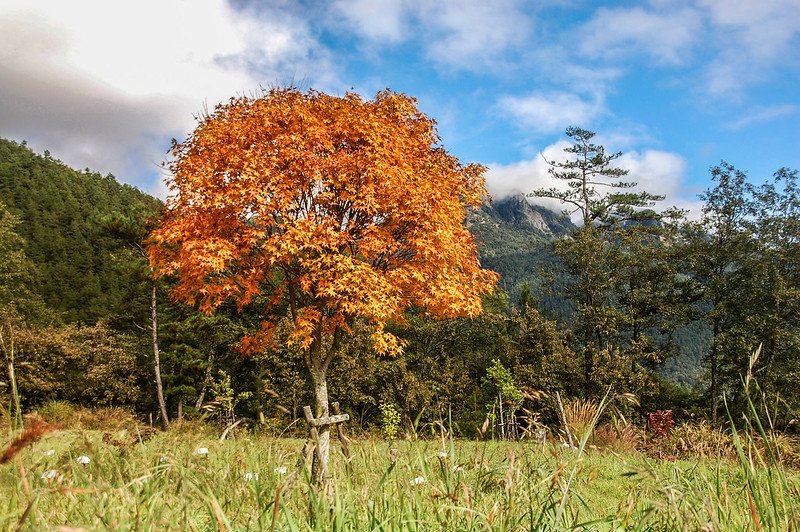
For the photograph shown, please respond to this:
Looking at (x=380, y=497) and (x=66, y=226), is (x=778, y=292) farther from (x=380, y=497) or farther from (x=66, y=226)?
(x=66, y=226)

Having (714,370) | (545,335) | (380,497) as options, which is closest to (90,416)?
(380,497)

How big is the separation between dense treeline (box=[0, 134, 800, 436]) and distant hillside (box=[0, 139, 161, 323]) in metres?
6.57

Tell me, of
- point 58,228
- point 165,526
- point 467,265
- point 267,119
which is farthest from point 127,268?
point 58,228

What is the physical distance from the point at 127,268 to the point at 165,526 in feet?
81.6

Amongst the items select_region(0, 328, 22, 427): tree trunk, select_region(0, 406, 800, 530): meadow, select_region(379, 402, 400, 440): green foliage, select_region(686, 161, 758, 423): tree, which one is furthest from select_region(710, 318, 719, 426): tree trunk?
select_region(0, 328, 22, 427): tree trunk

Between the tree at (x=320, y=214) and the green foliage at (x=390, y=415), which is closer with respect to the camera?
the tree at (x=320, y=214)

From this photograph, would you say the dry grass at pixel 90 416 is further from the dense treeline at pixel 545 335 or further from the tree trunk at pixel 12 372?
the tree trunk at pixel 12 372

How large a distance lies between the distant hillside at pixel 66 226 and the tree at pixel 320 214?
1861 cm

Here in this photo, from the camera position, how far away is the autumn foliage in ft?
30.9

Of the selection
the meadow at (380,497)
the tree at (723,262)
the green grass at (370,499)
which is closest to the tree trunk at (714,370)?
the tree at (723,262)

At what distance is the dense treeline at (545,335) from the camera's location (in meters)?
26.6

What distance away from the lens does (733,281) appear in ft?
92.9

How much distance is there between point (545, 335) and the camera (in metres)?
31.7

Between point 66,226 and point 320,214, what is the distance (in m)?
83.1
